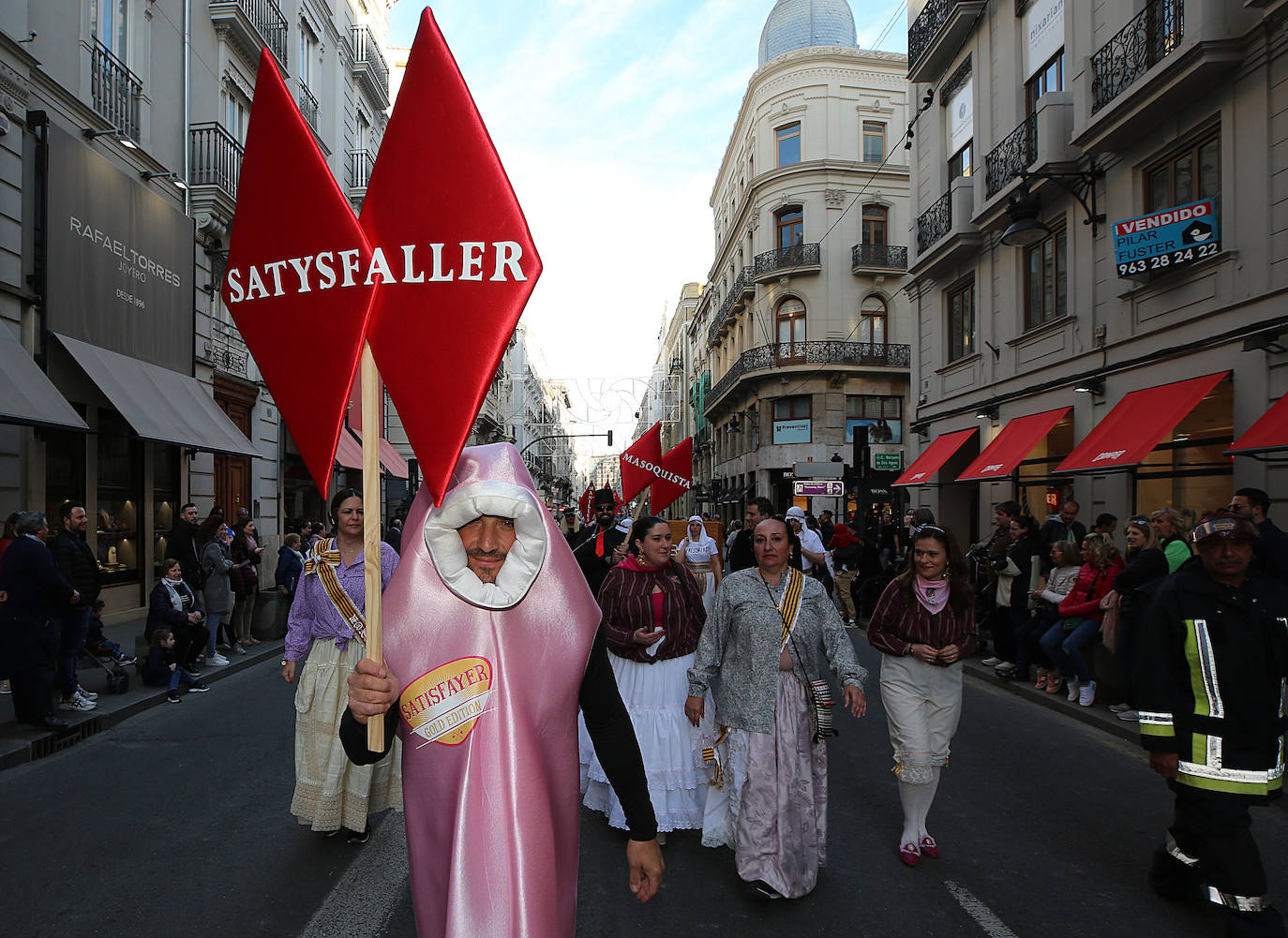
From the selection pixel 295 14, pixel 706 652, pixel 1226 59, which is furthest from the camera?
pixel 295 14

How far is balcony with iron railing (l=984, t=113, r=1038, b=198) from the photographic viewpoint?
14812 mm

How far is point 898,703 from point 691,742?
1229 millimetres

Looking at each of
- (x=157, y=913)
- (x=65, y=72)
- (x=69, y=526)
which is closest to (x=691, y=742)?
(x=157, y=913)

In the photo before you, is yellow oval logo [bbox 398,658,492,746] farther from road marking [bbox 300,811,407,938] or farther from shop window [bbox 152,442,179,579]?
shop window [bbox 152,442,179,579]

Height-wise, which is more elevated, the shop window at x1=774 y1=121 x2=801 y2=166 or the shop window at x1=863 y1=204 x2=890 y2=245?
the shop window at x1=774 y1=121 x2=801 y2=166

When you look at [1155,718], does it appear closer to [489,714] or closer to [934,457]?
[489,714]

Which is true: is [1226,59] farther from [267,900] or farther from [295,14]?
[295,14]

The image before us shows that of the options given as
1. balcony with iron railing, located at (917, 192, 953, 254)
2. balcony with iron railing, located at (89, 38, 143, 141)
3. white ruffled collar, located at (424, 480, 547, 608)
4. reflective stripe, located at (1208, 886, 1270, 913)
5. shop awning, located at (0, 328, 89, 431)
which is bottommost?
reflective stripe, located at (1208, 886, 1270, 913)

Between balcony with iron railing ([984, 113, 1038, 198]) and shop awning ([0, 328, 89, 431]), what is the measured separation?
47.0 feet

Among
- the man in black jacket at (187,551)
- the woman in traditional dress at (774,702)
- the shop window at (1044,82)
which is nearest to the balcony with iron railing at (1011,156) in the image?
the shop window at (1044,82)

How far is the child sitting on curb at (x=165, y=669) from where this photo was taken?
8680 mm

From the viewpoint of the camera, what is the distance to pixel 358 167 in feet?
88.5

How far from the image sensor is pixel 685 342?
7131cm

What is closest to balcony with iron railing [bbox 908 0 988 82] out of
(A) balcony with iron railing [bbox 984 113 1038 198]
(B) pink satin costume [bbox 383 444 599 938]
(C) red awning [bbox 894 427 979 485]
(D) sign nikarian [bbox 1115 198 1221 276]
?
(A) balcony with iron railing [bbox 984 113 1038 198]
